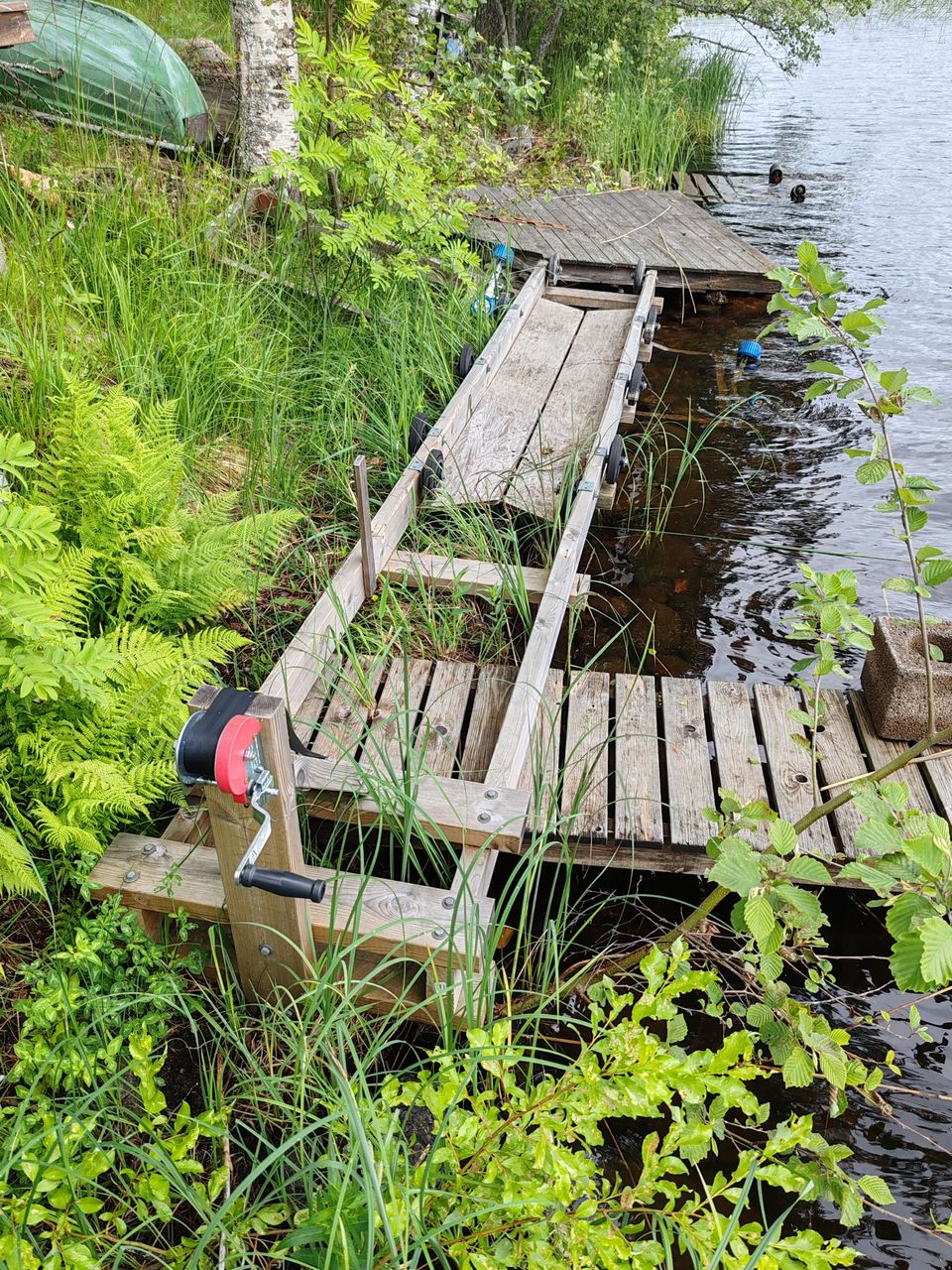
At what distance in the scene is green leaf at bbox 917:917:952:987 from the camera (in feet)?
5.14

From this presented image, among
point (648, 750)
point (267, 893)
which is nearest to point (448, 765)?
point (648, 750)

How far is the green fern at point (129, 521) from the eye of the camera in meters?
2.92

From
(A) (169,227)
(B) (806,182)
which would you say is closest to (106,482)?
(A) (169,227)

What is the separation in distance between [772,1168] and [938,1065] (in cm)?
139

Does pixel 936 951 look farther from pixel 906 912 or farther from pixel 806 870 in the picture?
pixel 806 870

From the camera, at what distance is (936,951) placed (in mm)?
1579

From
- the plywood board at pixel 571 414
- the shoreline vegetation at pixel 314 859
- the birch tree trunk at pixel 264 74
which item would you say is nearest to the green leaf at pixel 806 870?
the shoreline vegetation at pixel 314 859

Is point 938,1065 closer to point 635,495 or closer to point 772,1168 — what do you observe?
point 772,1168

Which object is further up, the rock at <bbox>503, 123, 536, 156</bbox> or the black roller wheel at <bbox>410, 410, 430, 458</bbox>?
the rock at <bbox>503, 123, 536, 156</bbox>

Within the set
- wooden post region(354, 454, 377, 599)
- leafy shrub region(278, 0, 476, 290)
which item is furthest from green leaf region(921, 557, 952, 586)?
leafy shrub region(278, 0, 476, 290)

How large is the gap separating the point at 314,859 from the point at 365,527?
1.26m

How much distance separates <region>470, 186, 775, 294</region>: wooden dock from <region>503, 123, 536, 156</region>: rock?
5.13 feet

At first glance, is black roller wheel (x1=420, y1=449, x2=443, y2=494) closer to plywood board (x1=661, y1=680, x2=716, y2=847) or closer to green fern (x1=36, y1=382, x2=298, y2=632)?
green fern (x1=36, y1=382, x2=298, y2=632)

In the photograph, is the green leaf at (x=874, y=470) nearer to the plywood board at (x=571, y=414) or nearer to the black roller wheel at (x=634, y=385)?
the plywood board at (x=571, y=414)
